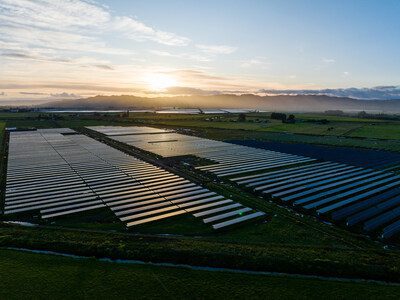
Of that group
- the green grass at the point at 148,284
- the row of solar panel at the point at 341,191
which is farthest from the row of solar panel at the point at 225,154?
the green grass at the point at 148,284

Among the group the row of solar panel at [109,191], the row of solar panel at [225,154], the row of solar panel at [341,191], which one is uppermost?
the row of solar panel at [225,154]

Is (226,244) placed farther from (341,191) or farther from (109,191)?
(341,191)

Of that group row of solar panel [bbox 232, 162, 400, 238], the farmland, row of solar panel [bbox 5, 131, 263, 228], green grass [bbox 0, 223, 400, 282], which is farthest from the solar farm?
row of solar panel [bbox 5, 131, 263, 228]

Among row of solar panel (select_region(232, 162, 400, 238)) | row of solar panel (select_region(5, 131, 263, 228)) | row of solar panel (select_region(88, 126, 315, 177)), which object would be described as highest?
row of solar panel (select_region(88, 126, 315, 177))

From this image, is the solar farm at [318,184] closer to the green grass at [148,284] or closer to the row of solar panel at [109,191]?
the row of solar panel at [109,191]

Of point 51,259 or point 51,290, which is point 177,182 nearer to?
point 51,259

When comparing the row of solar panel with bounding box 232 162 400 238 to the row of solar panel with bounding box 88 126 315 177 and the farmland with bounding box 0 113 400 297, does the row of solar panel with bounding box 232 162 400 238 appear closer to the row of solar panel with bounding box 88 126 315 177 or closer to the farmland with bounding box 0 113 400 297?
the farmland with bounding box 0 113 400 297
